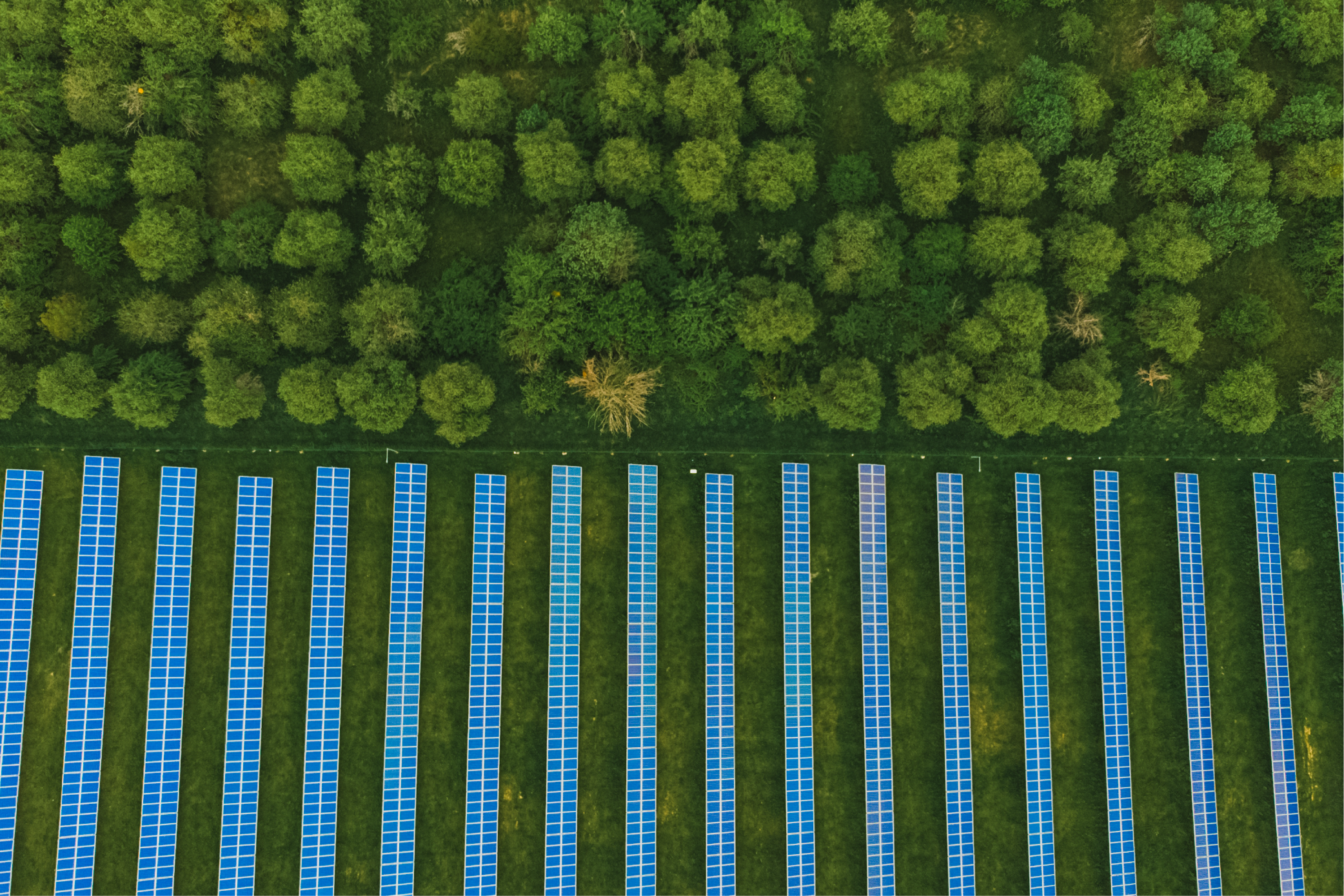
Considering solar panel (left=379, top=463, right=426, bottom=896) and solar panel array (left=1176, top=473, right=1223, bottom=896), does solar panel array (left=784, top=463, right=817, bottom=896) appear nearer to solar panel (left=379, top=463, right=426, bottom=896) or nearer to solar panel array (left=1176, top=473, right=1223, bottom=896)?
solar panel (left=379, top=463, right=426, bottom=896)

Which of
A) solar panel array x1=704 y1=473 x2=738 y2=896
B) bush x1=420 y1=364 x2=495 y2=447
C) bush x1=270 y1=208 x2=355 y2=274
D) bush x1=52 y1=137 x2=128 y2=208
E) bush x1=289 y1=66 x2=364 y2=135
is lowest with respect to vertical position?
solar panel array x1=704 y1=473 x2=738 y2=896

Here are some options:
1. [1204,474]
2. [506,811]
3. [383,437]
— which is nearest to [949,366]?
[1204,474]

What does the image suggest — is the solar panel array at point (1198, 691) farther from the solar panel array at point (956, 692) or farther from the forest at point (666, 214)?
the solar panel array at point (956, 692)

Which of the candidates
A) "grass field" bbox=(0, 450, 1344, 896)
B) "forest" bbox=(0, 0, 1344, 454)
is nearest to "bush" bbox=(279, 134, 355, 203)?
"forest" bbox=(0, 0, 1344, 454)

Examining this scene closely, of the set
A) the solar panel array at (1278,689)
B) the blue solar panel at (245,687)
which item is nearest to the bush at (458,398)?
the blue solar panel at (245,687)

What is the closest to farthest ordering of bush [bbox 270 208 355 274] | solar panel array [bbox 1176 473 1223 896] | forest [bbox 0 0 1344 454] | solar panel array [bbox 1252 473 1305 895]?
bush [bbox 270 208 355 274]
forest [bbox 0 0 1344 454]
solar panel array [bbox 1176 473 1223 896]
solar panel array [bbox 1252 473 1305 895]

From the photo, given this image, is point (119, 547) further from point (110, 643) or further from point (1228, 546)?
point (1228, 546)

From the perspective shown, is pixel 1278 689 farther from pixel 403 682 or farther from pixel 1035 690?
pixel 403 682
